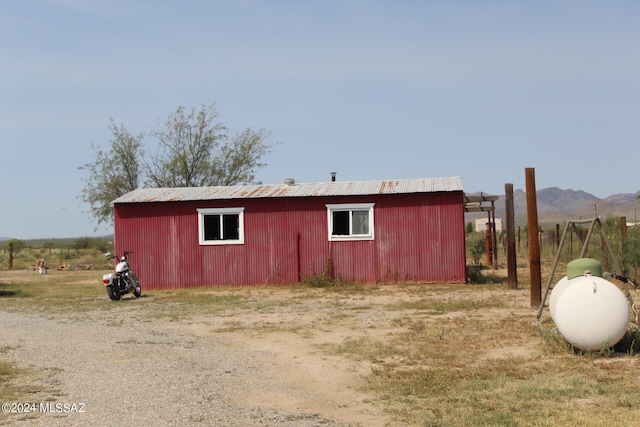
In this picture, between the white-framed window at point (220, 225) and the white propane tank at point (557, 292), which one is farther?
the white-framed window at point (220, 225)

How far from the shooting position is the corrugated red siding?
21047mm

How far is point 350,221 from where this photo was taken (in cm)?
2162

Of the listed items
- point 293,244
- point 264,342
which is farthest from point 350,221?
point 264,342

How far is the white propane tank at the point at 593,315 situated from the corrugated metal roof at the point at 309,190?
37.4 ft

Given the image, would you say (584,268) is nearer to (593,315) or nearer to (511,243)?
(593,315)

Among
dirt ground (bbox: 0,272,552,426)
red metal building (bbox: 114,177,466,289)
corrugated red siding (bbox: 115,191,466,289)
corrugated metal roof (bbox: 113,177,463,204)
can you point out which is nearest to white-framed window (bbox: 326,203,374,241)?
red metal building (bbox: 114,177,466,289)

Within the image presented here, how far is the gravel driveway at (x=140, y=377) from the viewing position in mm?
6719

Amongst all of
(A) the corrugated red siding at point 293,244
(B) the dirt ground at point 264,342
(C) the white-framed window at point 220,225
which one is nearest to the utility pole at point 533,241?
(B) the dirt ground at point 264,342

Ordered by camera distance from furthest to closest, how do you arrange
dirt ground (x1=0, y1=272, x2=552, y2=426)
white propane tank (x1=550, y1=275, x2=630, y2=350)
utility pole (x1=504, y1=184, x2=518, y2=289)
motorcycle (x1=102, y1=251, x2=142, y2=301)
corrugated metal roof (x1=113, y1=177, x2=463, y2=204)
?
corrugated metal roof (x1=113, y1=177, x2=463, y2=204), motorcycle (x1=102, y1=251, x2=142, y2=301), utility pole (x1=504, y1=184, x2=518, y2=289), white propane tank (x1=550, y1=275, x2=630, y2=350), dirt ground (x1=0, y1=272, x2=552, y2=426)

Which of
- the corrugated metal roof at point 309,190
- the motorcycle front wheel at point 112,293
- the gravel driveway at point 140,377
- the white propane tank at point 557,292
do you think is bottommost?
the gravel driveway at point 140,377

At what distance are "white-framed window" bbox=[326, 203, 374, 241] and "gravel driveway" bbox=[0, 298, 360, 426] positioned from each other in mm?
9193

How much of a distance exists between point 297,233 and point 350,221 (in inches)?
65.4

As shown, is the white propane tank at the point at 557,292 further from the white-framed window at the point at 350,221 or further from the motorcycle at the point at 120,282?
the motorcycle at the point at 120,282

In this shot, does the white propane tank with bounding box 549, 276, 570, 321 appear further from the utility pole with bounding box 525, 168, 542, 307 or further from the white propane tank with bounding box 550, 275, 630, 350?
the utility pole with bounding box 525, 168, 542, 307
